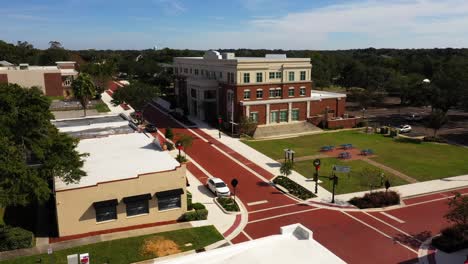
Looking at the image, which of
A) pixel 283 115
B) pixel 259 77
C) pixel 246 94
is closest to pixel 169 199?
pixel 246 94

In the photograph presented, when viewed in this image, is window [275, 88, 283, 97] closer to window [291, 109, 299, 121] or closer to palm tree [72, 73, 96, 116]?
window [291, 109, 299, 121]

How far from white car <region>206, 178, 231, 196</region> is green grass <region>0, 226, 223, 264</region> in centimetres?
636

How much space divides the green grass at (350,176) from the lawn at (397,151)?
9.90ft

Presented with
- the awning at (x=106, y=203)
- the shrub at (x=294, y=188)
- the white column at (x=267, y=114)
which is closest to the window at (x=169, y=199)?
the awning at (x=106, y=203)

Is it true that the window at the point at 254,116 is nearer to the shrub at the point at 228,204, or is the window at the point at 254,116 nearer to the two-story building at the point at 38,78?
the shrub at the point at 228,204

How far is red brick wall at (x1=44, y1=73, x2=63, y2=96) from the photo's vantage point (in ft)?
286

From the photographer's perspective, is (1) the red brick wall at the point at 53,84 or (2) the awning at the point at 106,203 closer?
(2) the awning at the point at 106,203

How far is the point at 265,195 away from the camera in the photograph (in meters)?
34.5

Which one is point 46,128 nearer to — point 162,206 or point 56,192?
point 56,192

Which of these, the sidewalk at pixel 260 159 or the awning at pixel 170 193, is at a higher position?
the awning at pixel 170 193

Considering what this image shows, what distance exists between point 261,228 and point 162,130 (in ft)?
125

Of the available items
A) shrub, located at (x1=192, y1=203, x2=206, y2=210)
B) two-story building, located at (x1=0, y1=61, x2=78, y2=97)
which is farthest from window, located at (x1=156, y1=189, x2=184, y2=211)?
two-story building, located at (x1=0, y1=61, x2=78, y2=97)

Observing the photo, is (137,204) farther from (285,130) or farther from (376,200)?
(285,130)

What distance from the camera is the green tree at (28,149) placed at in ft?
74.2
